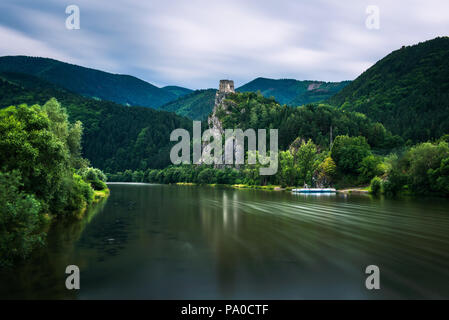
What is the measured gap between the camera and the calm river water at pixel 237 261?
1666 cm

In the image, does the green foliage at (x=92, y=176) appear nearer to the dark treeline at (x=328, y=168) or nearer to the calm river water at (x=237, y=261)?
the calm river water at (x=237, y=261)

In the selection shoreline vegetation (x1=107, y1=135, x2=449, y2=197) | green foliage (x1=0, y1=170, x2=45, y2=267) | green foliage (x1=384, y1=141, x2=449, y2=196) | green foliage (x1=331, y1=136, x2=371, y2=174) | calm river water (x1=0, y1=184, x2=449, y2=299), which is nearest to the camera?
calm river water (x1=0, y1=184, x2=449, y2=299)

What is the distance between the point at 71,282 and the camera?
698 inches

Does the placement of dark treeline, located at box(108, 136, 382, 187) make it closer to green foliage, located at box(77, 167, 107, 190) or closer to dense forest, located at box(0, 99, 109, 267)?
green foliage, located at box(77, 167, 107, 190)

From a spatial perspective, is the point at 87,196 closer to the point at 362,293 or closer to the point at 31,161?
the point at 31,161

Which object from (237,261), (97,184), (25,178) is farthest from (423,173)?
(25,178)

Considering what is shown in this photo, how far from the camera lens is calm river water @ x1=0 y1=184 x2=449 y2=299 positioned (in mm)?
16656

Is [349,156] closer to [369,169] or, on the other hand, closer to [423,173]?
[369,169]

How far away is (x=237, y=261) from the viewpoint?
22359mm

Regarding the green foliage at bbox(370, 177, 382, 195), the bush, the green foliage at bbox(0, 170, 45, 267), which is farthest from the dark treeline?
the green foliage at bbox(0, 170, 45, 267)

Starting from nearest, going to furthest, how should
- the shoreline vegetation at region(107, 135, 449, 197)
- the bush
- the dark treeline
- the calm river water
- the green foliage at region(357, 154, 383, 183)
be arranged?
the calm river water < the bush < the shoreline vegetation at region(107, 135, 449, 197) < the green foliage at region(357, 154, 383, 183) < the dark treeline

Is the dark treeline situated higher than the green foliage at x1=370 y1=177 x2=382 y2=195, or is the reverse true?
the dark treeline

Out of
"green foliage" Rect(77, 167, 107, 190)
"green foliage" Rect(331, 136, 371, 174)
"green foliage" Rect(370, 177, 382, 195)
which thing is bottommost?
"green foliage" Rect(370, 177, 382, 195)
